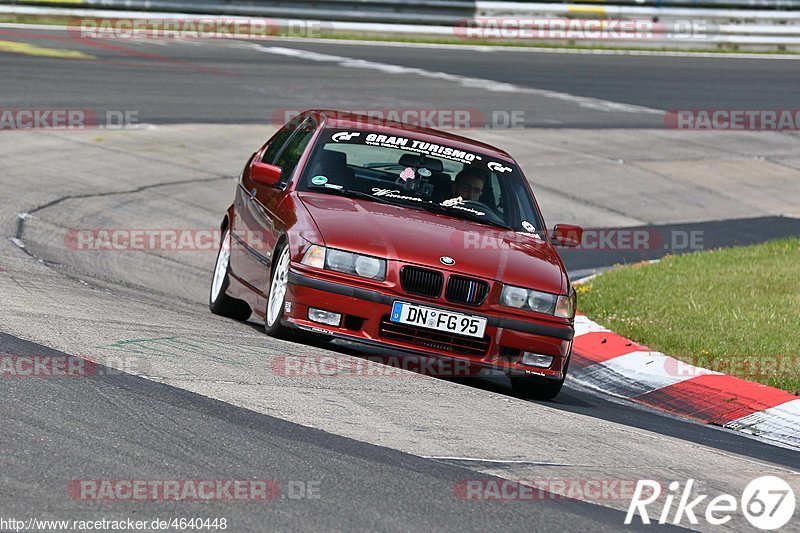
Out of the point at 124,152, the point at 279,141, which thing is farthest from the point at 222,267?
the point at 124,152

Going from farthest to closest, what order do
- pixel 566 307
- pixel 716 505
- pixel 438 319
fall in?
pixel 566 307 < pixel 438 319 < pixel 716 505

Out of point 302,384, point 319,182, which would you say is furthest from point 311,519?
point 319,182

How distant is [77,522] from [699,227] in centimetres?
1294

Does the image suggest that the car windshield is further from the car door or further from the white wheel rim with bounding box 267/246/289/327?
the white wheel rim with bounding box 267/246/289/327

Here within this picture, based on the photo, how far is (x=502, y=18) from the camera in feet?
104

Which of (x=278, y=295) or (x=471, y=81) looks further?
(x=471, y=81)

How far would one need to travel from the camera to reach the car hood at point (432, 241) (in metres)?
7.85

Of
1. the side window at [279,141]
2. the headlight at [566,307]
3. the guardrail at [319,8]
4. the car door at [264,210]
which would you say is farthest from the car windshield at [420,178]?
the guardrail at [319,8]

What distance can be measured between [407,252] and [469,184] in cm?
139

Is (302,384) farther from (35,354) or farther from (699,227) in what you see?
(699,227)

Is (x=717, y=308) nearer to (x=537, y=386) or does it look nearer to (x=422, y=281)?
(x=537, y=386)

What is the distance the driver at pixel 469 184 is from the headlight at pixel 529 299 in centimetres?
124

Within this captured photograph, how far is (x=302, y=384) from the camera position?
269 inches

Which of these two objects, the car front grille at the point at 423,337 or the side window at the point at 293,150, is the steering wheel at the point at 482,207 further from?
the car front grille at the point at 423,337
